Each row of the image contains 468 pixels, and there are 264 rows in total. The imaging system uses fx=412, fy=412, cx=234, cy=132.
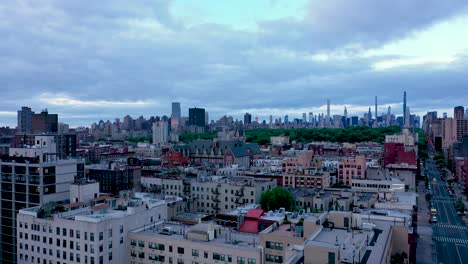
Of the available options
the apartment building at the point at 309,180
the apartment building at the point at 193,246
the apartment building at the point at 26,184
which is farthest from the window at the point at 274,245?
the apartment building at the point at 309,180

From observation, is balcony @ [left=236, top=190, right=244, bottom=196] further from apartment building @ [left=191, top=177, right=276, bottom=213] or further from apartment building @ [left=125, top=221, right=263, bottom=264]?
apartment building @ [left=125, top=221, right=263, bottom=264]

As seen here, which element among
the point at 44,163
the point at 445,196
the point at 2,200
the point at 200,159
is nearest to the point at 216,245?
the point at 44,163

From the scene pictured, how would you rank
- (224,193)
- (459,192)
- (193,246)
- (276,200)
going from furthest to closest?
(459,192)
(224,193)
(276,200)
(193,246)

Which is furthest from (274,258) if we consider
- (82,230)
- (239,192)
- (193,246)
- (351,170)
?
(351,170)

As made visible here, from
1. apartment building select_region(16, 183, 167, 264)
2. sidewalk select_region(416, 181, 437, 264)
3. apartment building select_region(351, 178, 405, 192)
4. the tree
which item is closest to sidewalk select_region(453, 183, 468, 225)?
sidewalk select_region(416, 181, 437, 264)

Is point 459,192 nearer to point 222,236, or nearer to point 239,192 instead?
point 239,192
